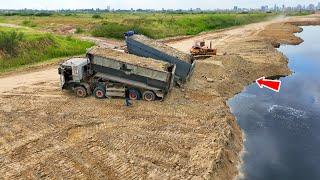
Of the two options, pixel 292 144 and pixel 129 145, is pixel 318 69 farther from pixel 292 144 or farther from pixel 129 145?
pixel 129 145

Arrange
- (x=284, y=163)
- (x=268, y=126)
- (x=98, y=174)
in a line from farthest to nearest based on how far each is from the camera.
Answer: (x=268, y=126), (x=284, y=163), (x=98, y=174)

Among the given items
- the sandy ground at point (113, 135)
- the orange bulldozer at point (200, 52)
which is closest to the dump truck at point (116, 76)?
the sandy ground at point (113, 135)

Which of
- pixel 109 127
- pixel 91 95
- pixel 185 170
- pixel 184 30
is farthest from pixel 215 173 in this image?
pixel 184 30

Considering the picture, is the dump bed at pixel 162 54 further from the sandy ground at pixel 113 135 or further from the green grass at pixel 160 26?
the green grass at pixel 160 26

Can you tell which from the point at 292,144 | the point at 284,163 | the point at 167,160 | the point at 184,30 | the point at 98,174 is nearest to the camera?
the point at 98,174

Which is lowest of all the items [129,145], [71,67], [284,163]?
[284,163]

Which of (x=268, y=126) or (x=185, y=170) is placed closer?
(x=185, y=170)

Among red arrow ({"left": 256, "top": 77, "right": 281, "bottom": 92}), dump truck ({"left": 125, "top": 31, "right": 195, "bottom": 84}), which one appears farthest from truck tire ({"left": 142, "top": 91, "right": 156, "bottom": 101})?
red arrow ({"left": 256, "top": 77, "right": 281, "bottom": 92})
